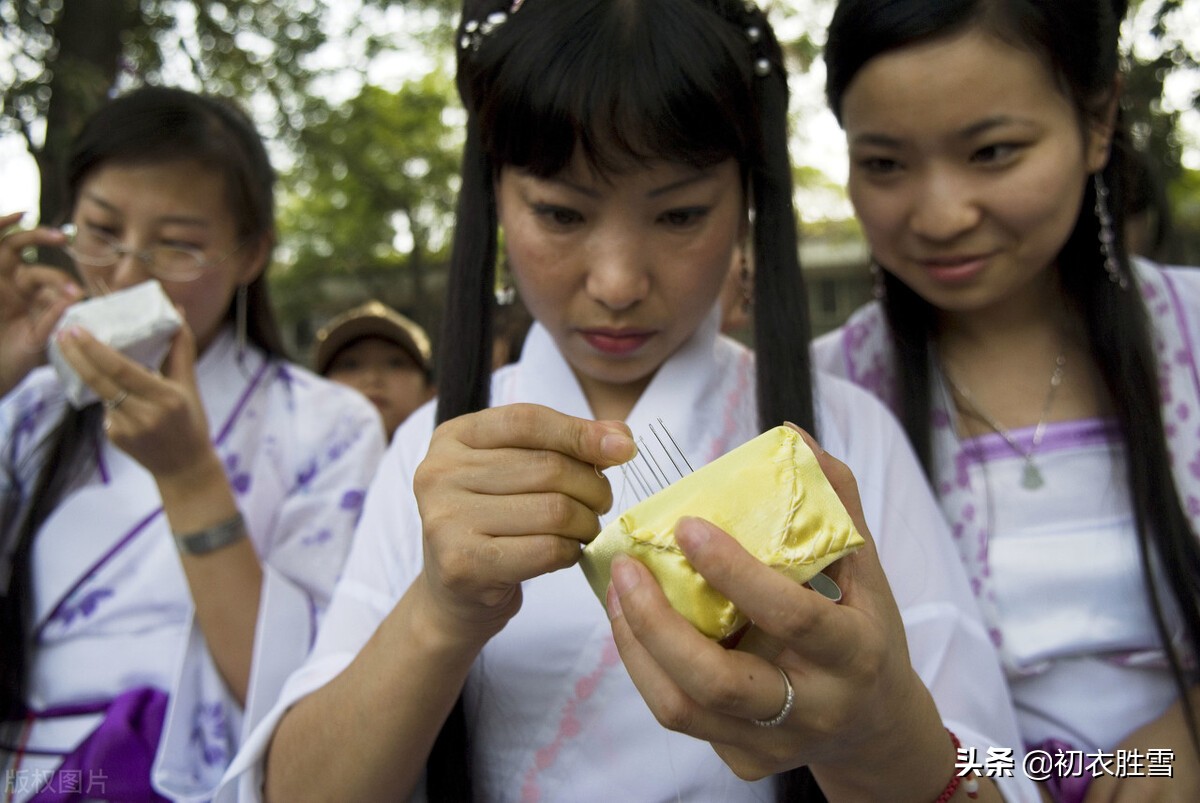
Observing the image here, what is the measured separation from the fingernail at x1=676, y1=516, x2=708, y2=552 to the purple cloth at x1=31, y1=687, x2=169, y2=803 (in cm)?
142

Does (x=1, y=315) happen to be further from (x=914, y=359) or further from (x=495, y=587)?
(x=914, y=359)

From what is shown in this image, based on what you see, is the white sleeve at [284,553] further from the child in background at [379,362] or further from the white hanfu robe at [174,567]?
the child in background at [379,362]

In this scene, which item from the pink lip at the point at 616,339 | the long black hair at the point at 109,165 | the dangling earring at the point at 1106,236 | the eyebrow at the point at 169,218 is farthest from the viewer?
the eyebrow at the point at 169,218

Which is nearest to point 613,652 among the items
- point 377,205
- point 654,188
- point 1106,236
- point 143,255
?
point 654,188

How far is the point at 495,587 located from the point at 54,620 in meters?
1.40

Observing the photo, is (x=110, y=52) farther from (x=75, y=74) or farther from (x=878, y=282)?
(x=878, y=282)

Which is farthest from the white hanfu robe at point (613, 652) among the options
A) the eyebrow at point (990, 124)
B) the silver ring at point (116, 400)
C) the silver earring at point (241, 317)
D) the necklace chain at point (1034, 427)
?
the silver earring at point (241, 317)

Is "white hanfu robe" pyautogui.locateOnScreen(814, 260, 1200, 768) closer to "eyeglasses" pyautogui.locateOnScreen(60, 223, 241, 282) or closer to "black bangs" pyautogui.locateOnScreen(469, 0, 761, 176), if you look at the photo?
"black bangs" pyautogui.locateOnScreen(469, 0, 761, 176)

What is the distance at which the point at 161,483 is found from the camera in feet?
6.11

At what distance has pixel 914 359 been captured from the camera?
1921mm

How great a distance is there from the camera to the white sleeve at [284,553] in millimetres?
1789

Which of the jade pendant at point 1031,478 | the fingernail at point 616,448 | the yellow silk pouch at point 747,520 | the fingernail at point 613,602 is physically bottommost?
the fingernail at point 613,602

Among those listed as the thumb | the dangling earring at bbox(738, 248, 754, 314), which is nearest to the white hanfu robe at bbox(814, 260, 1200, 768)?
the dangling earring at bbox(738, 248, 754, 314)

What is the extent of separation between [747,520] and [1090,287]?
134cm
